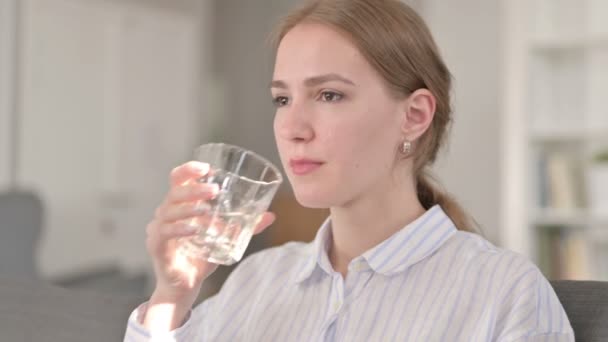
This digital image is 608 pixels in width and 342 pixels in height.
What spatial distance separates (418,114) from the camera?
1.38 meters

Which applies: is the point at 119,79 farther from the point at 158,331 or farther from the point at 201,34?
the point at 158,331

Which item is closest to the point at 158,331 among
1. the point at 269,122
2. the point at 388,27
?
the point at 388,27

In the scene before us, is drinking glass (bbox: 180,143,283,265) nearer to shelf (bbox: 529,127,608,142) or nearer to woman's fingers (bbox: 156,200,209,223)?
woman's fingers (bbox: 156,200,209,223)

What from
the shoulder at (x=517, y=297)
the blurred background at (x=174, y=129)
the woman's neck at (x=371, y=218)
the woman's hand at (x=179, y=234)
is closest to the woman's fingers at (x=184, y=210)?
the woman's hand at (x=179, y=234)

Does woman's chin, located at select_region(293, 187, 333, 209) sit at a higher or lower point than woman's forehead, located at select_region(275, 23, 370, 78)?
lower

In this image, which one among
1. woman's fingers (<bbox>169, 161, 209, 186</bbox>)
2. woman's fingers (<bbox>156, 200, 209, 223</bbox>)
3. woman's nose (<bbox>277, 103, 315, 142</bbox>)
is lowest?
woman's fingers (<bbox>156, 200, 209, 223</bbox>)

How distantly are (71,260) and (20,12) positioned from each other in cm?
130

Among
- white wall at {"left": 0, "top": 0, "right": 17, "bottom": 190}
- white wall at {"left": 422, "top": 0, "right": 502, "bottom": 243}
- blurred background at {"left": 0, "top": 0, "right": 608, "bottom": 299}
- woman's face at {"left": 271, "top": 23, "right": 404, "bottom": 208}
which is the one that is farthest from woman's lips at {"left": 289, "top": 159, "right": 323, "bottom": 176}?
white wall at {"left": 422, "top": 0, "right": 502, "bottom": 243}

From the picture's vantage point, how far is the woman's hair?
1.31 metres

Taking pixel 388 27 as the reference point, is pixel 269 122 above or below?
below

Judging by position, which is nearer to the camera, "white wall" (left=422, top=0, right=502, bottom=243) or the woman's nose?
the woman's nose

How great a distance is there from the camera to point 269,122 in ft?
24.1

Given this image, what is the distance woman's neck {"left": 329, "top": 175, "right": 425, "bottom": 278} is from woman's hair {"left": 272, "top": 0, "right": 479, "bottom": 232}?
0.19 feet

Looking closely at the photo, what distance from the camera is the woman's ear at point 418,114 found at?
4.50 ft
